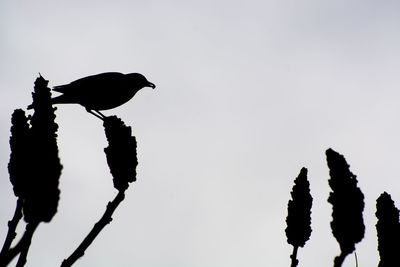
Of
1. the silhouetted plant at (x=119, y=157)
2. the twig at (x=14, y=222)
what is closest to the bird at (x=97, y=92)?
the silhouetted plant at (x=119, y=157)

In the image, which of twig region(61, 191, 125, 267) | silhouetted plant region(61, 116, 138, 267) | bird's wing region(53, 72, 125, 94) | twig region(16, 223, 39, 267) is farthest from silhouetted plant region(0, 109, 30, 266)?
bird's wing region(53, 72, 125, 94)

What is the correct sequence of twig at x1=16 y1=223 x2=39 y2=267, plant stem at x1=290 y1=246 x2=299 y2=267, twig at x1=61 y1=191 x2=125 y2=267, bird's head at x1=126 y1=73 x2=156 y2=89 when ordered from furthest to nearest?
bird's head at x1=126 y1=73 x2=156 y2=89
plant stem at x1=290 y1=246 x2=299 y2=267
twig at x1=61 y1=191 x2=125 y2=267
twig at x1=16 y1=223 x2=39 y2=267

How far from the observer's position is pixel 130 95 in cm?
1145

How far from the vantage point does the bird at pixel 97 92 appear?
33.8 feet

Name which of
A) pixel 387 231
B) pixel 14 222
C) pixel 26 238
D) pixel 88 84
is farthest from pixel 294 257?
pixel 88 84

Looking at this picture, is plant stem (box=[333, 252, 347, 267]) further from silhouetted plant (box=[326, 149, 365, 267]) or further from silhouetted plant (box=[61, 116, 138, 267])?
silhouetted plant (box=[61, 116, 138, 267])

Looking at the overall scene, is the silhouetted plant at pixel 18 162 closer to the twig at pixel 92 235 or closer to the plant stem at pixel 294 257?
the twig at pixel 92 235

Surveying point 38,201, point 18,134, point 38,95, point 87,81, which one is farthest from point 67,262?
point 87,81

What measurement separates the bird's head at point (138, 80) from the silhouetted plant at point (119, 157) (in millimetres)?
6524

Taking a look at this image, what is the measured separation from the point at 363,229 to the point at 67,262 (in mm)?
2556

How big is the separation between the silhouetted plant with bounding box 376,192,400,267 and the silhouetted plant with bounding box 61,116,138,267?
3.25 m

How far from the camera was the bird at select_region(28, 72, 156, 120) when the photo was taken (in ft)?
33.8

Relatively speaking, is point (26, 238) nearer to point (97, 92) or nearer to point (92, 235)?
point (92, 235)

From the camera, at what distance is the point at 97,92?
10.2 m
